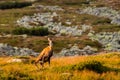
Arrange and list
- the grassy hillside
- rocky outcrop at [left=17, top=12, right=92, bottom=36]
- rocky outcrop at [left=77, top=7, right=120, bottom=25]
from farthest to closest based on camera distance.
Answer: rocky outcrop at [left=77, top=7, right=120, bottom=25] → rocky outcrop at [left=17, top=12, right=92, bottom=36] → the grassy hillside

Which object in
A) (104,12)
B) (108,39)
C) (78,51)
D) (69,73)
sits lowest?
(104,12)

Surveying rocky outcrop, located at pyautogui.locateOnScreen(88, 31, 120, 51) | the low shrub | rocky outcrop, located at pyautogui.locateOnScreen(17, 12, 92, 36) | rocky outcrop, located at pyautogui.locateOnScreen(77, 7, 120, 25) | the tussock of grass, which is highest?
the tussock of grass

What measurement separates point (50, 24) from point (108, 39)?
42.1 meters

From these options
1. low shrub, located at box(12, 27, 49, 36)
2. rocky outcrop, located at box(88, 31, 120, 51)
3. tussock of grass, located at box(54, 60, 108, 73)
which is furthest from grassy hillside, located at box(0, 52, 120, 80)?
low shrub, located at box(12, 27, 49, 36)

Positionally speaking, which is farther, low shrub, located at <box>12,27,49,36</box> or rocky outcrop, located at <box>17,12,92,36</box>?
rocky outcrop, located at <box>17,12,92,36</box>

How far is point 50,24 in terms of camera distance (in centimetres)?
15838

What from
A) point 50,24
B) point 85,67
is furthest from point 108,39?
point 85,67

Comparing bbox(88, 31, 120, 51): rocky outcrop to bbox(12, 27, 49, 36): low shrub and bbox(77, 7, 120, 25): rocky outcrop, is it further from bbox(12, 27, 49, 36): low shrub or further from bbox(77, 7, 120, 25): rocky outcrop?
bbox(77, 7, 120, 25): rocky outcrop

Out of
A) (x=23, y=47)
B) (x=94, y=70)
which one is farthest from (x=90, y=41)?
(x=94, y=70)

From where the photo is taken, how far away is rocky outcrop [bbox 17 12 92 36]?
142 metres

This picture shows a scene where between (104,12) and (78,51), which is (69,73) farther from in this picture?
(104,12)

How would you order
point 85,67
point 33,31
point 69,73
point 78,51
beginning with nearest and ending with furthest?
point 69,73 → point 85,67 → point 78,51 → point 33,31

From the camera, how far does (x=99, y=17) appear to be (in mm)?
175250

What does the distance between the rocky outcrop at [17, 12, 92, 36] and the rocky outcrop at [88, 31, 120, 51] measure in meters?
8.43
